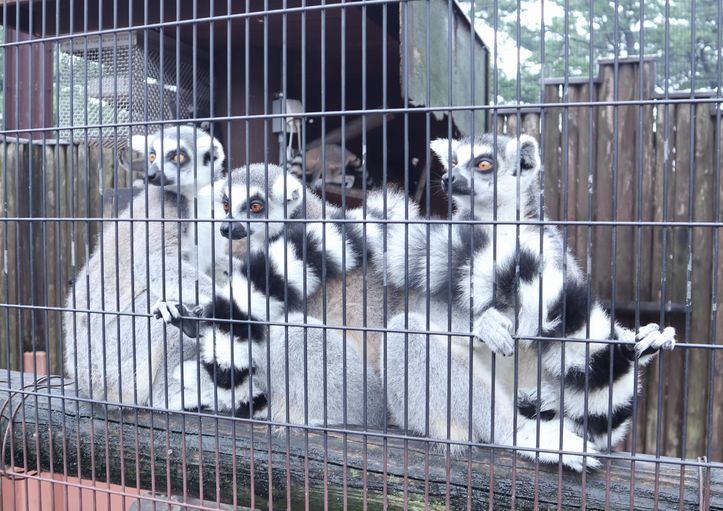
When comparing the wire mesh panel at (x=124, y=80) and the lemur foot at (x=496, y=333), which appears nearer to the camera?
the lemur foot at (x=496, y=333)

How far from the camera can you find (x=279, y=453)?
3.13m

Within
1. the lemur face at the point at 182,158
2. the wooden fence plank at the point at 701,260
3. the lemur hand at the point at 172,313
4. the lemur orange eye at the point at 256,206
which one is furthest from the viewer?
the wooden fence plank at the point at 701,260

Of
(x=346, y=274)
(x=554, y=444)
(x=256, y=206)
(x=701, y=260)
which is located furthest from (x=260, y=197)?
(x=701, y=260)

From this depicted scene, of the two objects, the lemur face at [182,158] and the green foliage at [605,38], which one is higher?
the green foliage at [605,38]

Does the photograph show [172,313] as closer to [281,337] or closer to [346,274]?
[281,337]

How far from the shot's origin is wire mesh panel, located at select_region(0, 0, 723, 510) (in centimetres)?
264

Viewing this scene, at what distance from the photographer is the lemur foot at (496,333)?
2707 millimetres

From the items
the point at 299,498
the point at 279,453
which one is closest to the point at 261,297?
the point at 279,453

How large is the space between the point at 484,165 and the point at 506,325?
110 centimetres

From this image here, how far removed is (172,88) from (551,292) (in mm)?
2845

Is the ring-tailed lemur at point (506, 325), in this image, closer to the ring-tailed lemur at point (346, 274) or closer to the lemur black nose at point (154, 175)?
the ring-tailed lemur at point (346, 274)

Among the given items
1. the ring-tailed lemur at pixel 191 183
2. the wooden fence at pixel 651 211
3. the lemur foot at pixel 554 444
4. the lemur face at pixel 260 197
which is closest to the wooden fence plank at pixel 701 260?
the wooden fence at pixel 651 211

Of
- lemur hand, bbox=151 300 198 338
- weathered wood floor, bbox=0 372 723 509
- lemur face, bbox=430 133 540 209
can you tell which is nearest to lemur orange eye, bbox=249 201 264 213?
lemur hand, bbox=151 300 198 338

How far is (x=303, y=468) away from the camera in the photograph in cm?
306
